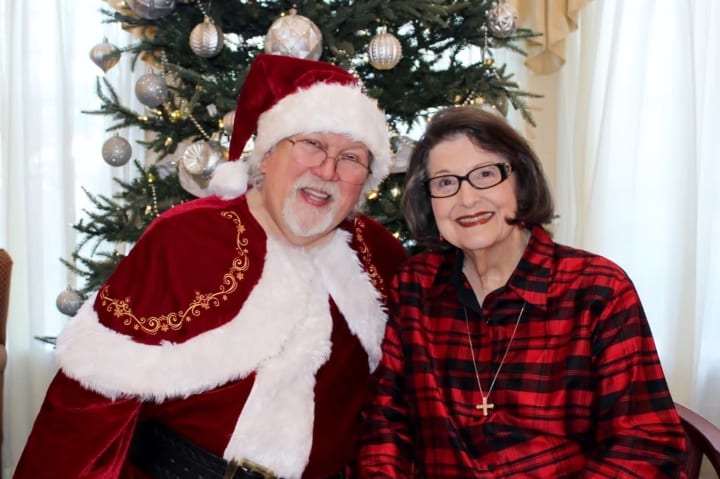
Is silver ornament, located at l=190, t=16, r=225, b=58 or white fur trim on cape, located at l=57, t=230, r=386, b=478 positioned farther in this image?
silver ornament, located at l=190, t=16, r=225, b=58

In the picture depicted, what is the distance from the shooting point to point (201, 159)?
7.05 ft

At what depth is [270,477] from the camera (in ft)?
5.04

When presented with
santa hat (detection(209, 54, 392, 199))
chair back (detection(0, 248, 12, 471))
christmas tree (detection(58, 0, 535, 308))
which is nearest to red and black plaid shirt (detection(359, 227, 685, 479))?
santa hat (detection(209, 54, 392, 199))

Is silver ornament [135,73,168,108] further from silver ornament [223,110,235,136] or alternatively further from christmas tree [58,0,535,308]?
silver ornament [223,110,235,136]

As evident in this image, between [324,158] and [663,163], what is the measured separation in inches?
75.8

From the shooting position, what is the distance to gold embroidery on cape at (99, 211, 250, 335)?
155 cm

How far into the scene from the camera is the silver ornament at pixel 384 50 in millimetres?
2068

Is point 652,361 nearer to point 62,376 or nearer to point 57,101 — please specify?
point 62,376

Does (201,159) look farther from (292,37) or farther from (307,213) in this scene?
(307,213)

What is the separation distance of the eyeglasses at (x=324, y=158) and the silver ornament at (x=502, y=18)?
0.89m

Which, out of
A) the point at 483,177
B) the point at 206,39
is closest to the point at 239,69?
the point at 206,39

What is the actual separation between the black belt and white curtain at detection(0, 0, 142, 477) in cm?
183

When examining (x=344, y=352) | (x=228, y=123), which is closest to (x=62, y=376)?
(x=344, y=352)

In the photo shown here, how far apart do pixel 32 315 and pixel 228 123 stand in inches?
70.1
